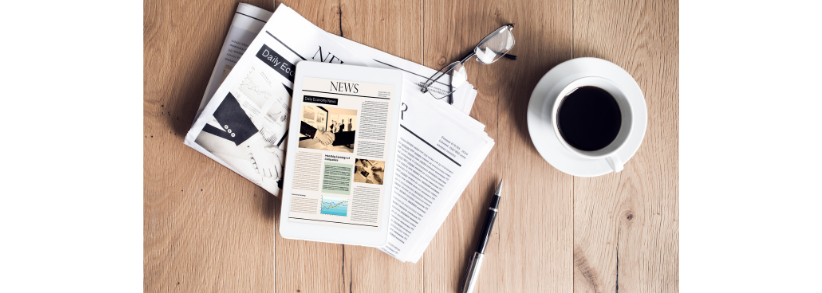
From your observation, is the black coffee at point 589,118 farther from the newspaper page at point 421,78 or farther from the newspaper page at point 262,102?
the newspaper page at point 262,102

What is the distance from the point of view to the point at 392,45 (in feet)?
2.14

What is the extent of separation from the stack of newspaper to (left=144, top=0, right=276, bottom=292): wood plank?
4 cm

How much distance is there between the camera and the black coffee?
571mm

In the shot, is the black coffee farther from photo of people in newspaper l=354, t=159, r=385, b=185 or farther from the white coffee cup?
photo of people in newspaper l=354, t=159, r=385, b=185

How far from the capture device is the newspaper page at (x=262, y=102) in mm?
624

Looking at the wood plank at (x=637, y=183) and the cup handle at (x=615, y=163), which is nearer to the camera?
the cup handle at (x=615, y=163)

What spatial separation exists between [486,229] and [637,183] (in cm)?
27

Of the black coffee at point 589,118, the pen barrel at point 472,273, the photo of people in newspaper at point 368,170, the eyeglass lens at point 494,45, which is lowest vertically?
the pen barrel at point 472,273

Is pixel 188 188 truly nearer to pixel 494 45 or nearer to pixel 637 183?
pixel 494 45

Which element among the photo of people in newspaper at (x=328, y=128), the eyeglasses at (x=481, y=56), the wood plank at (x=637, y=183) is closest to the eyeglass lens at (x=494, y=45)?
the eyeglasses at (x=481, y=56)

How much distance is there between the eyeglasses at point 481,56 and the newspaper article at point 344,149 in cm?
8

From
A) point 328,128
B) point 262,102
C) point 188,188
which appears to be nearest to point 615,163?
point 328,128

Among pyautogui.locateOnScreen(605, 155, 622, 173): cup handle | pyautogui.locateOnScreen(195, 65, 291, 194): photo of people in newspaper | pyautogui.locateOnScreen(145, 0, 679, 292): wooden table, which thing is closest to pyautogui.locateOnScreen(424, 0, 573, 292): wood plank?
pyautogui.locateOnScreen(145, 0, 679, 292): wooden table
